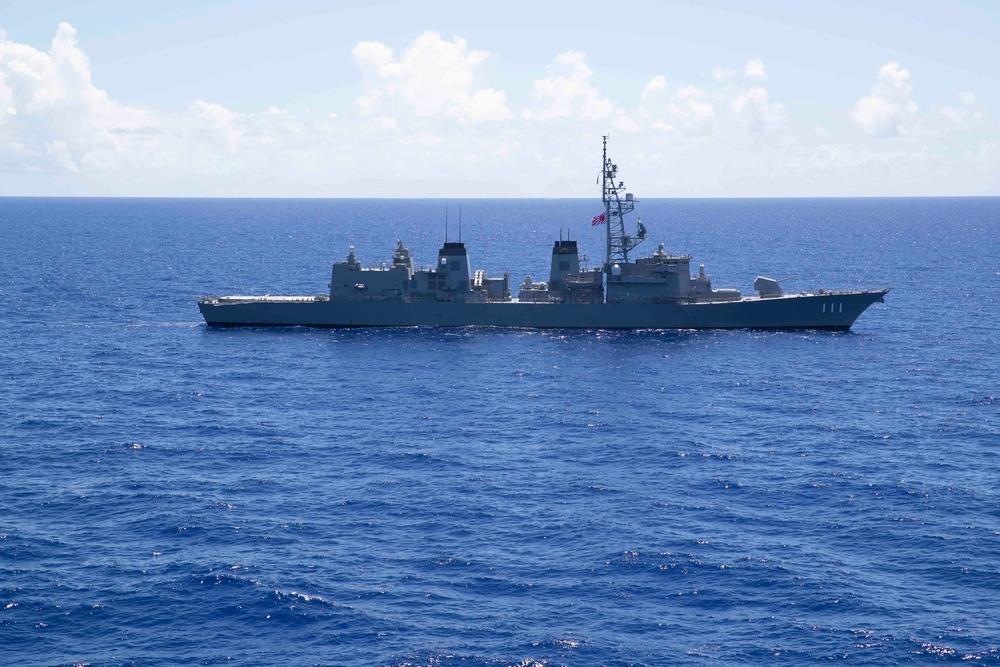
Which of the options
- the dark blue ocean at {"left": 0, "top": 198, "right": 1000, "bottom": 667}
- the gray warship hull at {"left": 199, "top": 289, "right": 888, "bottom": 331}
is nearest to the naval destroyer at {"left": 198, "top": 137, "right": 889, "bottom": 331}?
the gray warship hull at {"left": 199, "top": 289, "right": 888, "bottom": 331}

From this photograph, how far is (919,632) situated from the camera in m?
30.8

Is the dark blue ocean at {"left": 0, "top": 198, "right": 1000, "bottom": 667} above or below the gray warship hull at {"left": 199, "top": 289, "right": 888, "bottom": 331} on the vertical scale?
below

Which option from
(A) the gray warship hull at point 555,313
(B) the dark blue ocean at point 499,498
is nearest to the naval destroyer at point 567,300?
(A) the gray warship hull at point 555,313

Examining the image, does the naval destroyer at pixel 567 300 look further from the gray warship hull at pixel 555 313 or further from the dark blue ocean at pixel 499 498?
the dark blue ocean at pixel 499 498

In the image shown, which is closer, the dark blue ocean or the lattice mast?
the dark blue ocean

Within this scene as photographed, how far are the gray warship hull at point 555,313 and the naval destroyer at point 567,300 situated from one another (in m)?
0.08

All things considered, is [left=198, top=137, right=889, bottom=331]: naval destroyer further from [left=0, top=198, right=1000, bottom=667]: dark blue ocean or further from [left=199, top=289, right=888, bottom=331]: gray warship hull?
[left=0, top=198, right=1000, bottom=667]: dark blue ocean

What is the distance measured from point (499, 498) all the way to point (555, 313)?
133 ft

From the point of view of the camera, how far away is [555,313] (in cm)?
8156

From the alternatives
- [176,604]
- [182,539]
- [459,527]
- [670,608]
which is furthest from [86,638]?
[670,608]

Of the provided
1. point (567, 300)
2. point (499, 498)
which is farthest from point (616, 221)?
point (499, 498)

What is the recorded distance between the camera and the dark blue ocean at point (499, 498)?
31.0 m

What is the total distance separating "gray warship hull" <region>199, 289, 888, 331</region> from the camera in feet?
263

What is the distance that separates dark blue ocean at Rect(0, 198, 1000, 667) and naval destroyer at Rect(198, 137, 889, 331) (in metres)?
2.24
